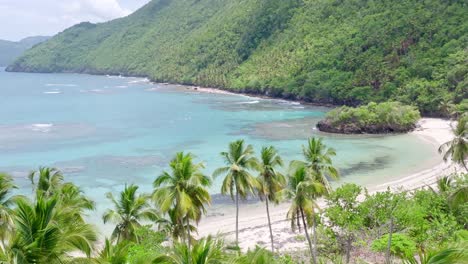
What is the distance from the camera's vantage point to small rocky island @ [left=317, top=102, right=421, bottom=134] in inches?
3310

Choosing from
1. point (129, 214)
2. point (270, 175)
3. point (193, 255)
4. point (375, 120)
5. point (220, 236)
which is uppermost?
point (193, 255)

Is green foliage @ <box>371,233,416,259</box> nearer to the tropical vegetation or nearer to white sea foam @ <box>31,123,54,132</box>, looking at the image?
the tropical vegetation

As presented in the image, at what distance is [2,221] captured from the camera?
50.2 feet

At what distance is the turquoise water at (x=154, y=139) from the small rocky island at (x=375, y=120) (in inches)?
151

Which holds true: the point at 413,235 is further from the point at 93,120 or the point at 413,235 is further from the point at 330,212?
the point at 93,120

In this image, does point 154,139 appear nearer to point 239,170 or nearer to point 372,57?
point 239,170

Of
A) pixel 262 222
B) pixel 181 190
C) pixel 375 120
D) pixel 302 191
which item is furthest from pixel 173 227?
pixel 375 120

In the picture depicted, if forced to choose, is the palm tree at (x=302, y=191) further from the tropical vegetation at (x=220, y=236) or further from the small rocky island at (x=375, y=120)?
the small rocky island at (x=375, y=120)

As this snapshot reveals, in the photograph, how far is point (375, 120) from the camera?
279 feet

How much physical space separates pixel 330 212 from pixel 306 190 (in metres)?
1.84

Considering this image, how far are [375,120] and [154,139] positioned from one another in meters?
42.8

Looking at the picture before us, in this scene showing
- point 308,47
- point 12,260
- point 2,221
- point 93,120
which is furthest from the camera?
point 308,47

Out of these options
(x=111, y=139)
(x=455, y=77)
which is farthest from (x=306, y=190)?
(x=455, y=77)

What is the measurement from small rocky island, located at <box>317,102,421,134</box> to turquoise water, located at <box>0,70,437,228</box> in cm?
384
